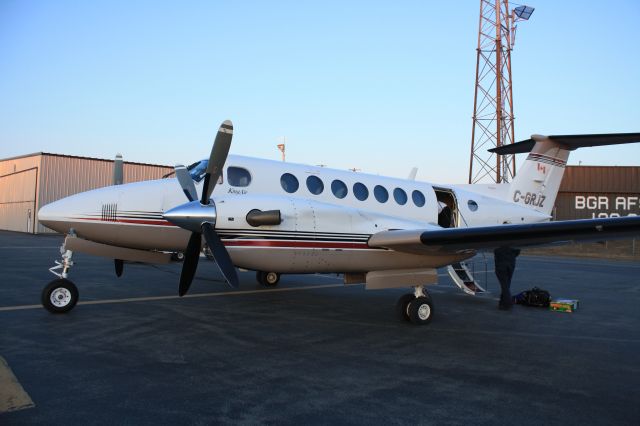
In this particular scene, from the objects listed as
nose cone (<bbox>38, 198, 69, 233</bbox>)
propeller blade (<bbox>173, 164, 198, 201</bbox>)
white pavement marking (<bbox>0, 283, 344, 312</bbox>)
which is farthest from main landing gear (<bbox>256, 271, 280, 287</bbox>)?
nose cone (<bbox>38, 198, 69, 233</bbox>)

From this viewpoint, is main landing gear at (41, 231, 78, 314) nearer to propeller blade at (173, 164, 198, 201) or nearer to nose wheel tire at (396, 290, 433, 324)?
propeller blade at (173, 164, 198, 201)

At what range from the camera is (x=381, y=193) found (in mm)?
10555

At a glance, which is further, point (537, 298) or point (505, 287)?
point (537, 298)

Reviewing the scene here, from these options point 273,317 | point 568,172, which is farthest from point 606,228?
point 568,172

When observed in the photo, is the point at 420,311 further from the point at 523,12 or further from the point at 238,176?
the point at 523,12

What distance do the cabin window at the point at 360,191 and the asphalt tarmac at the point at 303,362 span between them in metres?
2.47

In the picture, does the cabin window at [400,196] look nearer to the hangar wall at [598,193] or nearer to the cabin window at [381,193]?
the cabin window at [381,193]

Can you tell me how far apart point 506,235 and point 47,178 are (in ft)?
154

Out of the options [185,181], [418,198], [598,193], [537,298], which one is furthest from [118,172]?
[598,193]

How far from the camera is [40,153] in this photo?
44.4 m

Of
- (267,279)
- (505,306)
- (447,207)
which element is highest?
(447,207)

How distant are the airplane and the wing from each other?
0.7 inches

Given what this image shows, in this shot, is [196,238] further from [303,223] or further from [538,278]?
[538,278]

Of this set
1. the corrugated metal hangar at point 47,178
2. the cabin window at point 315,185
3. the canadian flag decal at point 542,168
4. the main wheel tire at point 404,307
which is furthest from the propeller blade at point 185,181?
the corrugated metal hangar at point 47,178
